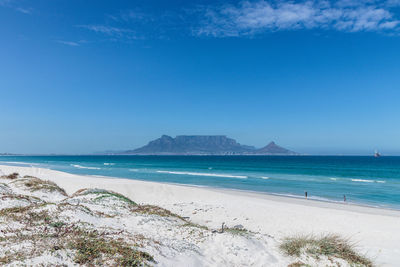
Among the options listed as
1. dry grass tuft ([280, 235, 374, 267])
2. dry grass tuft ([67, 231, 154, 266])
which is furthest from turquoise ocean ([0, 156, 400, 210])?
dry grass tuft ([67, 231, 154, 266])

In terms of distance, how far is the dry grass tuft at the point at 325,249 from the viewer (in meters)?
7.09

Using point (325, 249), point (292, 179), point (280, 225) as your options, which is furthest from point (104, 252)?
point (292, 179)

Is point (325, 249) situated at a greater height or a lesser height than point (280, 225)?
greater

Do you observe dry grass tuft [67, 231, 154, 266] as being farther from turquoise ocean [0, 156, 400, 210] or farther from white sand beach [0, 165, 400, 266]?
turquoise ocean [0, 156, 400, 210]

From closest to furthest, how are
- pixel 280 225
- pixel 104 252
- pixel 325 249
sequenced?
pixel 104 252 < pixel 325 249 < pixel 280 225

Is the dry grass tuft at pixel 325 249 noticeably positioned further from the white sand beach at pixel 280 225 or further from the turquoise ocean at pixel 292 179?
the turquoise ocean at pixel 292 179

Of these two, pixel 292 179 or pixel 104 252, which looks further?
pixel 292 179

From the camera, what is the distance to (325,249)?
23.9ft

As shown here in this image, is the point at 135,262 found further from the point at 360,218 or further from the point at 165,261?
the point at 360,218

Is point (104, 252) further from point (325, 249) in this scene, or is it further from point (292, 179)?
point (292, 179)

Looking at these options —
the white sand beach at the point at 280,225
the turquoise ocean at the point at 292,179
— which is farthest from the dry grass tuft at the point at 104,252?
the turquoise ocean at the point at 292,179

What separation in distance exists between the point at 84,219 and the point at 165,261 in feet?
12.4

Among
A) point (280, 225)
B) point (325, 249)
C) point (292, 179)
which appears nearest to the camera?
point (325, 249)

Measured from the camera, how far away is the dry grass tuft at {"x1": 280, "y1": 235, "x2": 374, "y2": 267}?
7.09 metres
